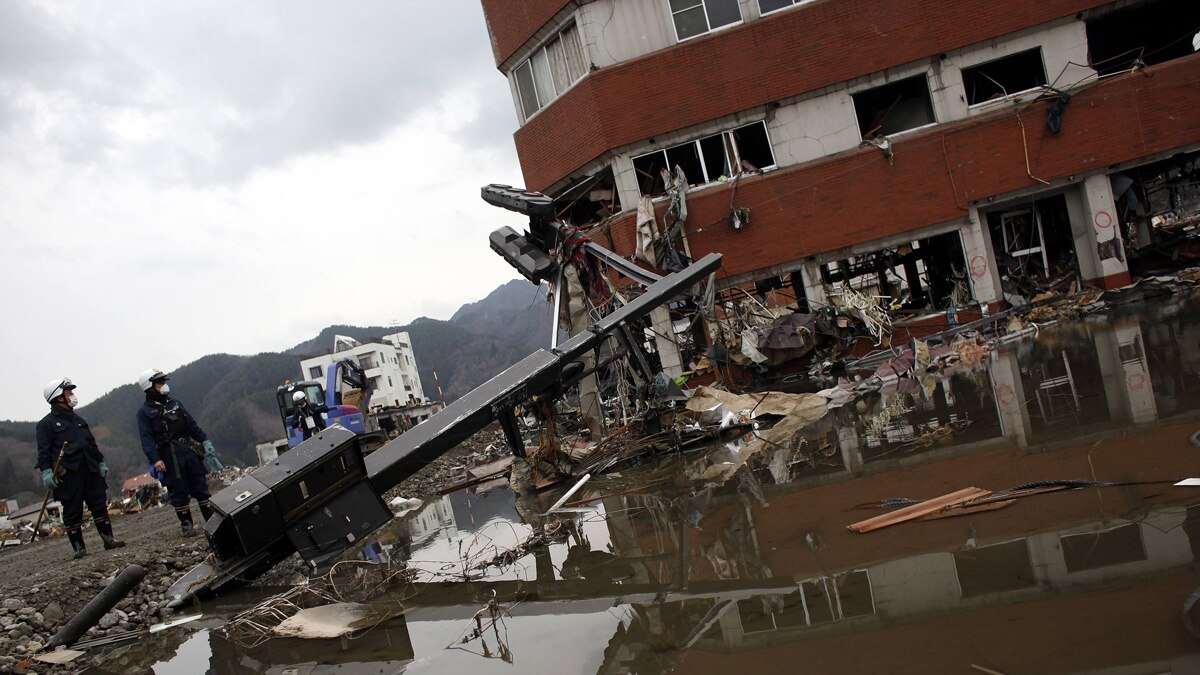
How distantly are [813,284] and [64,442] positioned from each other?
12895mm

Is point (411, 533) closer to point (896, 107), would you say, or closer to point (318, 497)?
point (318, 497)

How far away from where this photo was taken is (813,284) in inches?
613

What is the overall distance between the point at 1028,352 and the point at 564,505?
7.00 meters

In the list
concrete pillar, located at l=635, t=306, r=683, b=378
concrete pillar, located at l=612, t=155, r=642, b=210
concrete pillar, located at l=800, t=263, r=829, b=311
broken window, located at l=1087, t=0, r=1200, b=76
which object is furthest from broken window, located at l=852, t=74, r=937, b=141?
concrete pillar, located at l=635, t=306, r=683, b=378

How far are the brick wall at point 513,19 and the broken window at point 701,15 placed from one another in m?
2.34

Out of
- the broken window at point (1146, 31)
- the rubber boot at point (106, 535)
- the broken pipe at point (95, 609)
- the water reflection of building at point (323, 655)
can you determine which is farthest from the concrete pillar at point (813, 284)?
the broken pipe at point (95, 609)

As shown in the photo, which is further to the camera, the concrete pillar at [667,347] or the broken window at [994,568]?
the concrete pillar at [667,347]

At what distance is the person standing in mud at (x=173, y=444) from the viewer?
8461 millimetres

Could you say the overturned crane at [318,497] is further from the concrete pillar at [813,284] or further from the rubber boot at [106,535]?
the concrete pillar at [813,284]

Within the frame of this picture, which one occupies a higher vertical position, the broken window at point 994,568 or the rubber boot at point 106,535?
the rubber boot at point 106,535

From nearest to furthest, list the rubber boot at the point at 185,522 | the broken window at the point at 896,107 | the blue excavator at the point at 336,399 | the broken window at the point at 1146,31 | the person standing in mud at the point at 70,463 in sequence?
1. the person standing in mud at the point at 70,463
2. the rubber boot at the point at 185,522
3. the broken window at the point at 896,107
4. the broken window at the point at 1146,31
5. the blue excavator at the point at 336,399

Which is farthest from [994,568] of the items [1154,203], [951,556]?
[1154,203]

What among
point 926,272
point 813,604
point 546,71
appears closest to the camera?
point 813,604

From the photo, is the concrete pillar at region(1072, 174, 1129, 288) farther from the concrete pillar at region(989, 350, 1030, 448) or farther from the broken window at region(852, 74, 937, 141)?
the concrete pillar at region(989, 350, 1030, 448)
